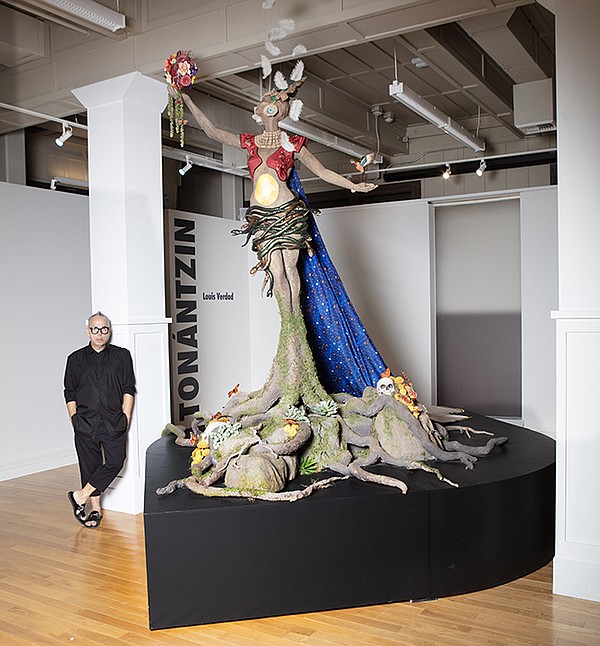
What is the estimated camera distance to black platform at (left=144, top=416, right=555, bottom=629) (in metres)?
3.12

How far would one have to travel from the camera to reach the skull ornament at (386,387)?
12.9 ft

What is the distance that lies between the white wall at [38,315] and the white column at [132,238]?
1479mm

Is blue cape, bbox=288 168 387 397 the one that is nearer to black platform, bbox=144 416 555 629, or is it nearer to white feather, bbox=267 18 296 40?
white feather, bbox=267 18 296 40

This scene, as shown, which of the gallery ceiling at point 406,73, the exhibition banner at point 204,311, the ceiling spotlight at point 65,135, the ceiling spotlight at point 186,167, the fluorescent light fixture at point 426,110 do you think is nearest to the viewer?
the gallery ceiling at point 406,73

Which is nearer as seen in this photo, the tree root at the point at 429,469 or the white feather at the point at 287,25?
the tree root at the point at 429,469

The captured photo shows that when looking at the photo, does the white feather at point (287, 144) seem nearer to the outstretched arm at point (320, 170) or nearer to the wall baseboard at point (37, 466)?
the outstretched arm at point (320, 170)

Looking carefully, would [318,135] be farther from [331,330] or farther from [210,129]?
[331,330]

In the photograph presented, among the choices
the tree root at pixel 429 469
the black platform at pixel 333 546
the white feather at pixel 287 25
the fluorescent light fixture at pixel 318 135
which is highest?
the fluorescent light fixture at pixel 318 135

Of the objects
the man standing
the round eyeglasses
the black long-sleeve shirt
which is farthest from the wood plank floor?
the round eyeglasses

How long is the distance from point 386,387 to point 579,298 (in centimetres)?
114

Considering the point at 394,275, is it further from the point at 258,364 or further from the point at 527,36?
the point at 527,36

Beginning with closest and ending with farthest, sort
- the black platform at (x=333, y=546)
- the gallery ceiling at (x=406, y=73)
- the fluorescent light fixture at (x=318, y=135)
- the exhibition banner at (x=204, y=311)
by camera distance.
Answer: the black platform at (x=333, y=546) → the gallery ceiling at (x=406, y=73) → the fluorescent light fixture at (x=318, y=135) → the exhibition banner at (x=204, y=311)

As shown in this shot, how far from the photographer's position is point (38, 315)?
638 cm

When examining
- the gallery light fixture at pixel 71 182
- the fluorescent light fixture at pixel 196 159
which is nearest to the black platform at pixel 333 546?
the fluorescent light fixture at pixel 196 159
